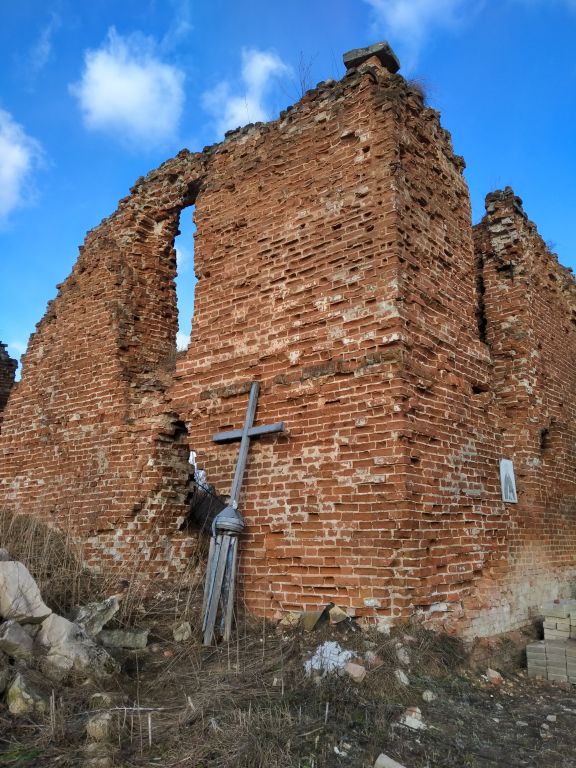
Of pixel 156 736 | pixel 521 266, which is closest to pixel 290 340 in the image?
pixel 156 736

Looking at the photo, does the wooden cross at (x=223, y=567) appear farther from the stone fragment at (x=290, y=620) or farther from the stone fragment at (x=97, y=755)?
the stone fragment at (x=97, y=755)

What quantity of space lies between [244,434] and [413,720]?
9.46 feet

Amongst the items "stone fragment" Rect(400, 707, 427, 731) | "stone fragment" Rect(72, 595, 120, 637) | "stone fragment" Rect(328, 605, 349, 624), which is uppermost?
"stone fragment" Rect(328, 605, 349, 624)

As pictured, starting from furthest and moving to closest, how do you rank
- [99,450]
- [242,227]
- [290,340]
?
[99,450] → [242,227] → [290,340]

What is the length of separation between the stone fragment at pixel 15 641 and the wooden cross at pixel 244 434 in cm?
191

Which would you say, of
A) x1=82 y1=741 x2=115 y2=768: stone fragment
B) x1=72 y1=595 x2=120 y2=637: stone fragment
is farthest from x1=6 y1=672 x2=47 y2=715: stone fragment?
x1=72 y1=595 x2=120 y2=637: stone fragment

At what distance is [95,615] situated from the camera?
5.05 meters

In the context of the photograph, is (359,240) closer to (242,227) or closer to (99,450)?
(242,227)

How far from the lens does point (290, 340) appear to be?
19.3 ft

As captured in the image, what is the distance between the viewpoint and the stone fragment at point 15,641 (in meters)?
4.10

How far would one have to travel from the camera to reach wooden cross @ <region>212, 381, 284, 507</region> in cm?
546

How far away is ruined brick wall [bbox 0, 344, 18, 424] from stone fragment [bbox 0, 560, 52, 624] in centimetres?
1011

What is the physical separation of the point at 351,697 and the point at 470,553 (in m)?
2.13

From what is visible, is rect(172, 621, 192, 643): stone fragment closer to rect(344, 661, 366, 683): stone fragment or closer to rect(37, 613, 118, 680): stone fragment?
rect(37, 613, 118, 680): stone fragment
